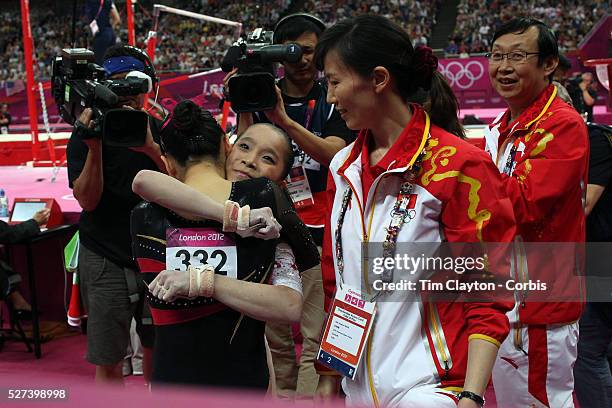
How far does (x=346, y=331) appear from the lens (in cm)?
159

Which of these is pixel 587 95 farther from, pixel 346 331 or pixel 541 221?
pixel 346 331

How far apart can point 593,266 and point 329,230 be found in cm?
117

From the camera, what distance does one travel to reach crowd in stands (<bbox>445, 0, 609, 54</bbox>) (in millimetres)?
17547

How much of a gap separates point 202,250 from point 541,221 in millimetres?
920

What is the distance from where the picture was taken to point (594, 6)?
1795 centimetres

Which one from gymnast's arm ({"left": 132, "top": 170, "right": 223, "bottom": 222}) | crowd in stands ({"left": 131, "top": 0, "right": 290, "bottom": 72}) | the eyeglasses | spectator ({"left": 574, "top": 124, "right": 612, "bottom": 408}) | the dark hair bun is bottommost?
crowd in stands ({"left": 131, "top": 0, "right": 290, "bottom": 72})

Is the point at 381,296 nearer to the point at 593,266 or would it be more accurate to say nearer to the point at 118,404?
the point at 118,404

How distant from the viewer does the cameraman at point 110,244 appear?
2.81 m

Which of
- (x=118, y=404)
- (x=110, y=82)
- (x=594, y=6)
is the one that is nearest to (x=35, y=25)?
(x=594, y=6)

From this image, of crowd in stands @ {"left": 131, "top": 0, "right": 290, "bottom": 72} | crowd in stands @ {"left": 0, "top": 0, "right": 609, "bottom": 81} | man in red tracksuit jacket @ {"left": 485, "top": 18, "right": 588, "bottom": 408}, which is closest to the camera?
man in red tracksuit jacket @ {"left": 485, "top": 18, "right": 588, "bottom": 408}

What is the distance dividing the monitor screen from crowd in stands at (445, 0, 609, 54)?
14069 mm

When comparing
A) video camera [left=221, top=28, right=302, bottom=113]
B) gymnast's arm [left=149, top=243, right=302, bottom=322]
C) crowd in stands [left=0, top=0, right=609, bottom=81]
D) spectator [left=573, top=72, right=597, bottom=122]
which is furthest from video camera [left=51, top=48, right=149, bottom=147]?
crowd in stands [left=0, top=0, right=609, bottom=81]

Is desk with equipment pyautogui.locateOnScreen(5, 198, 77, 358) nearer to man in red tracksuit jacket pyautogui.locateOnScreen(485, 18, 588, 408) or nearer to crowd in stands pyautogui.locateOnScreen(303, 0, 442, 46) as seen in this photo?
man in red tracksuit jacket pyautogui.locateOnScreen(485, 18, 588, 408)

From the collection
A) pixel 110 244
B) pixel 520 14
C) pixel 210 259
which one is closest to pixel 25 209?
pixel 110 244
